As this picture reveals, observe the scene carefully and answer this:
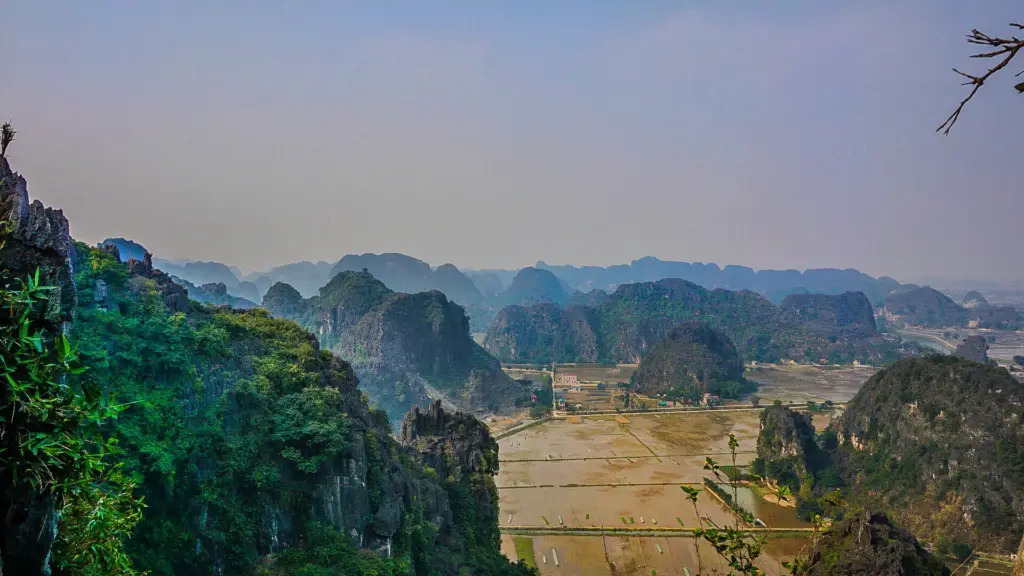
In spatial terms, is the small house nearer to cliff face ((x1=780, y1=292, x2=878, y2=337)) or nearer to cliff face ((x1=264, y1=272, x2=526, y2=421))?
cliff face ((x1=264, y1=272, x2=526, y2=421))

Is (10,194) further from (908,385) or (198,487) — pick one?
(908,385)

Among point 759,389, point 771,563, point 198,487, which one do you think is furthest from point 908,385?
point 198,487

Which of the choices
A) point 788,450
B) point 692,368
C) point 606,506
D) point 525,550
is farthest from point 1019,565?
point 692,368

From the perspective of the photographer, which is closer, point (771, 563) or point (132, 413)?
point (132, 413)

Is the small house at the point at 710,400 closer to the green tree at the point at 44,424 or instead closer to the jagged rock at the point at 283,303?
the jagged rock at the point at 283,303

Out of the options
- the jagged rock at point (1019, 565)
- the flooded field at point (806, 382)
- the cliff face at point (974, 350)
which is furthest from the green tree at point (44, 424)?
the cliff face at point (974, 350)

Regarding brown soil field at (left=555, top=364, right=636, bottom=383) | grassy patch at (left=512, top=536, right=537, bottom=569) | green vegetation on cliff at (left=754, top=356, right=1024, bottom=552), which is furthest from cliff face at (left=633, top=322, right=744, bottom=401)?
grassy patch at (left=512, top=536, right=537, bottom=569)
